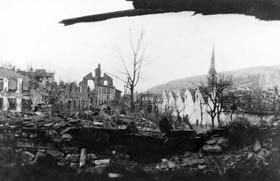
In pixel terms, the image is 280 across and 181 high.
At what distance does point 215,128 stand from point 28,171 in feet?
7.14

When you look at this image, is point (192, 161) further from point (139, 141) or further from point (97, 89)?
point (97, 89)

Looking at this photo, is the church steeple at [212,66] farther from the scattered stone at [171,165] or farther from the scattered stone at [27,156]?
the scattered stone at [27,156]

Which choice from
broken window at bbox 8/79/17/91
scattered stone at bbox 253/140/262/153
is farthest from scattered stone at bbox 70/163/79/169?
scattered stone at bbox 253/140/262/153

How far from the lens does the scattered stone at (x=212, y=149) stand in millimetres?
3408

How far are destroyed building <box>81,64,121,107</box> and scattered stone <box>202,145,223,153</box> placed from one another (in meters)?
1.17

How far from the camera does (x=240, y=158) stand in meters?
3.41

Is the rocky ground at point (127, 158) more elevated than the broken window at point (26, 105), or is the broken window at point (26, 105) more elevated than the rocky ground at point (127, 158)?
the broken window at point (26, 105)

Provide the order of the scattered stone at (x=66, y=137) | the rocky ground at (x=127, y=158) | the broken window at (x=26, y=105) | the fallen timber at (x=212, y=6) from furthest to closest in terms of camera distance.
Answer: the broken window at (x=26, y=105) → the scattered stone at (x=66, y=137) → the rocky ground at (x=127, y=158) → the fallen timber at (x=212, y=6)

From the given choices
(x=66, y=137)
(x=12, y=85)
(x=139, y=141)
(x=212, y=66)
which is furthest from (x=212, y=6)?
(x=12, y=85)

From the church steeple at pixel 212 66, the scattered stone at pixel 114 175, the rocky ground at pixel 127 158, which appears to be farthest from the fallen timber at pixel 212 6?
the scattered stone at pixel 114 175

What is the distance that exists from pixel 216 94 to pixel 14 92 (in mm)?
2378

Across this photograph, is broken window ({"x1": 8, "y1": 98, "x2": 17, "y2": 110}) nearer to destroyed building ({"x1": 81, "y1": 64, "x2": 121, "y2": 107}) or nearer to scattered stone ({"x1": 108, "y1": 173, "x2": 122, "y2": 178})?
destroyed building ({"x1": 81, "y1": 64, "x2": 121, "y2": 107})

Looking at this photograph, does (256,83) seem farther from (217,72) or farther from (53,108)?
(53,108)

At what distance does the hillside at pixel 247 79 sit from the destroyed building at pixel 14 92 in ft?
4.93
